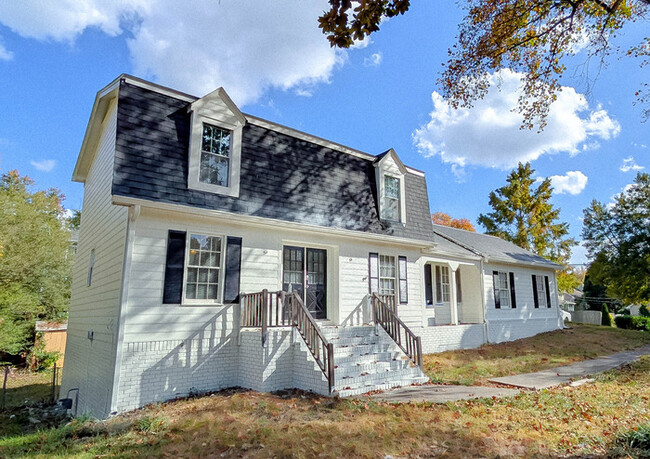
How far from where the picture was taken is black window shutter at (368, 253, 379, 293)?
11.3 metres

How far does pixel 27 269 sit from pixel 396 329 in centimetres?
2182

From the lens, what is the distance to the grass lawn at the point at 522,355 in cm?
995

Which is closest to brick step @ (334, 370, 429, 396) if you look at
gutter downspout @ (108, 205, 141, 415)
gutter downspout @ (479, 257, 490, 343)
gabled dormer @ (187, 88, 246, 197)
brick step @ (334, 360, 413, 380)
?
brick step @ (334, 360, 413, 380)

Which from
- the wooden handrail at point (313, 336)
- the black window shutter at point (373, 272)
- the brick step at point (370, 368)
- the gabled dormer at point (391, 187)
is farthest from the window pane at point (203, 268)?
the gabled dormer at point (391, 187)

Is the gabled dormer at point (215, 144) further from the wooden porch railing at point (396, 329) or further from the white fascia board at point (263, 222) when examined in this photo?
the wooden porch railing at point (396, 329)

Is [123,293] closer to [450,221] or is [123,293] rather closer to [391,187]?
[391,187]

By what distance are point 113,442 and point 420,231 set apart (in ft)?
33.6

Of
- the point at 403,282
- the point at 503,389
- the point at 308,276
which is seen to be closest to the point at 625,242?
the point at 403,282

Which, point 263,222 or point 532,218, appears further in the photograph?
point 532,218

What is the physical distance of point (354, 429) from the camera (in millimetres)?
5223

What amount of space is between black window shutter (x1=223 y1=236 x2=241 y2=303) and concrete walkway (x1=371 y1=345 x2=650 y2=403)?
372cm

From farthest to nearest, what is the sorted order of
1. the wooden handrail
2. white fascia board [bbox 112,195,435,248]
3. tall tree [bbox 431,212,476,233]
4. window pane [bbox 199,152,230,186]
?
tall tree [bbox 431,212,476,233]
window pane [bbox 199,152,230,186]
white fascia board [bbox 112,195,435,248]
the wooden handrail

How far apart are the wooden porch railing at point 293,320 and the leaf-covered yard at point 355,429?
0.76 meters

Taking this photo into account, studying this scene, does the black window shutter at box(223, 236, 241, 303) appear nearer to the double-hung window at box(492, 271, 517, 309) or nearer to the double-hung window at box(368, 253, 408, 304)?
the double-hung window at box(368, 253, 408, 304)
